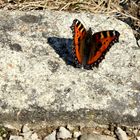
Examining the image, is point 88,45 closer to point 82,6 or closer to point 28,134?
point 28,134

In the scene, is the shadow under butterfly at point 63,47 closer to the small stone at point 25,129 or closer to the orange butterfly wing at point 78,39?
the orange butterfly wing at point 78,39

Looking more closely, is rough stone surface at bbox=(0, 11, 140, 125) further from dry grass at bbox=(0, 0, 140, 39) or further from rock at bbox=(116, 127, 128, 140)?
dry grass at bbox=(0, 0, 140, 39)

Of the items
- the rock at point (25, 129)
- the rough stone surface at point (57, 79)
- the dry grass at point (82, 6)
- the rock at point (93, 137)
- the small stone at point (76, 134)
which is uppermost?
the dry grass at point (82, 6)

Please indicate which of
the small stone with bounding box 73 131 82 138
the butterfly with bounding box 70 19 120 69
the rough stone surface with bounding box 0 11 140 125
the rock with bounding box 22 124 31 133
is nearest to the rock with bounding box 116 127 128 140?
the rough stone surface with bounding box 0 11 140 125

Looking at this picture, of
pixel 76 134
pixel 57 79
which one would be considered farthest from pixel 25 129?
pixel 57 79

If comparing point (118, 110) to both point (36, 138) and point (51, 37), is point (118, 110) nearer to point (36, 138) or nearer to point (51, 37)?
point (36, 138)

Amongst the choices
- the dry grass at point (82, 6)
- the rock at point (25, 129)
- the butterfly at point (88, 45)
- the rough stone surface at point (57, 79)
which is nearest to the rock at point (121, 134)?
the rough stone surface at point (57, 79)
